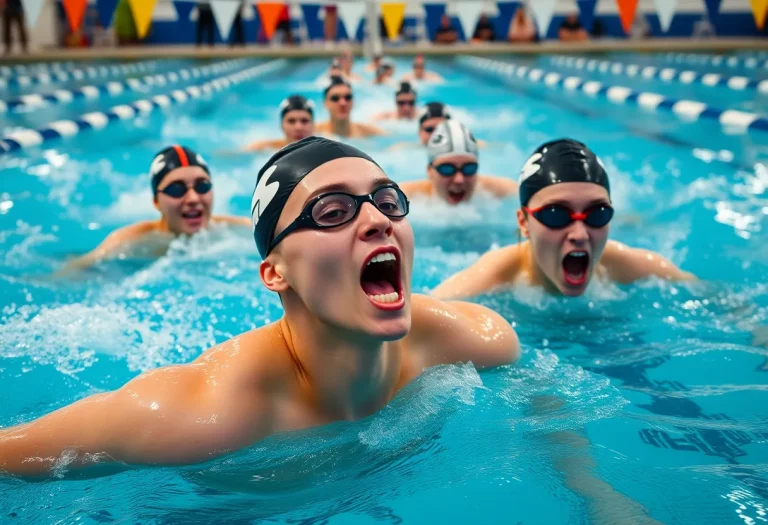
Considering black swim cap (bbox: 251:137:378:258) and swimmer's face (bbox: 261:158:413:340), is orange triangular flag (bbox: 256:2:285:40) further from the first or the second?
→ swimmer's face (bbox: 261:158:413:340)

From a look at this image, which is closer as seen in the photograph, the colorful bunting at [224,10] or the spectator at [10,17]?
the colorful bunting at [224,10]

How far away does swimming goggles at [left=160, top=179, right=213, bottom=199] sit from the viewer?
4727mm

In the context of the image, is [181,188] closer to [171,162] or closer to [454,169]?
[171,162]

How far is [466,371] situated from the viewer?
8.22ft

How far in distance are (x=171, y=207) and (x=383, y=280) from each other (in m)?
3.04

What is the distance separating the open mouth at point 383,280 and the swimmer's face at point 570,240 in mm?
1367

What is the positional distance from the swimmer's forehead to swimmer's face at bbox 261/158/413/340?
4.68 feet

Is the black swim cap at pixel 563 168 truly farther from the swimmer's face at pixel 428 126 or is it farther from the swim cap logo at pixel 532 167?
the swimmer's face at pixel 428 126

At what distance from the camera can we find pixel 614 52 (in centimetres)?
1878

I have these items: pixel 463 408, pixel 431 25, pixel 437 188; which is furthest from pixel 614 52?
pixel 463 408

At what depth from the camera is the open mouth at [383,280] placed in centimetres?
189

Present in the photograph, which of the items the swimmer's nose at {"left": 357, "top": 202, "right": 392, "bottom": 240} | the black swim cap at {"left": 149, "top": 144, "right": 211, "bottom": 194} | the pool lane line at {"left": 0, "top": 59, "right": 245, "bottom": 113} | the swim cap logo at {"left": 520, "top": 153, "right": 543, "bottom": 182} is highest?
the swimmer's nose at {"left": 357, "top": 202, "right": 392, "bottom": 240}

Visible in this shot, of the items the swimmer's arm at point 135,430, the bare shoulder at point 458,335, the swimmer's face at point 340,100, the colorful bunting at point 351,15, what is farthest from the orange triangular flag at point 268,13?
the swimmer's arm at point 135,430

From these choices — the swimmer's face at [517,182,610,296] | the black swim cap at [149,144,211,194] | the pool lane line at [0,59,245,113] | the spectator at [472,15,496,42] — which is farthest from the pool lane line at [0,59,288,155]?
the spectator at [472,15,496,42]
